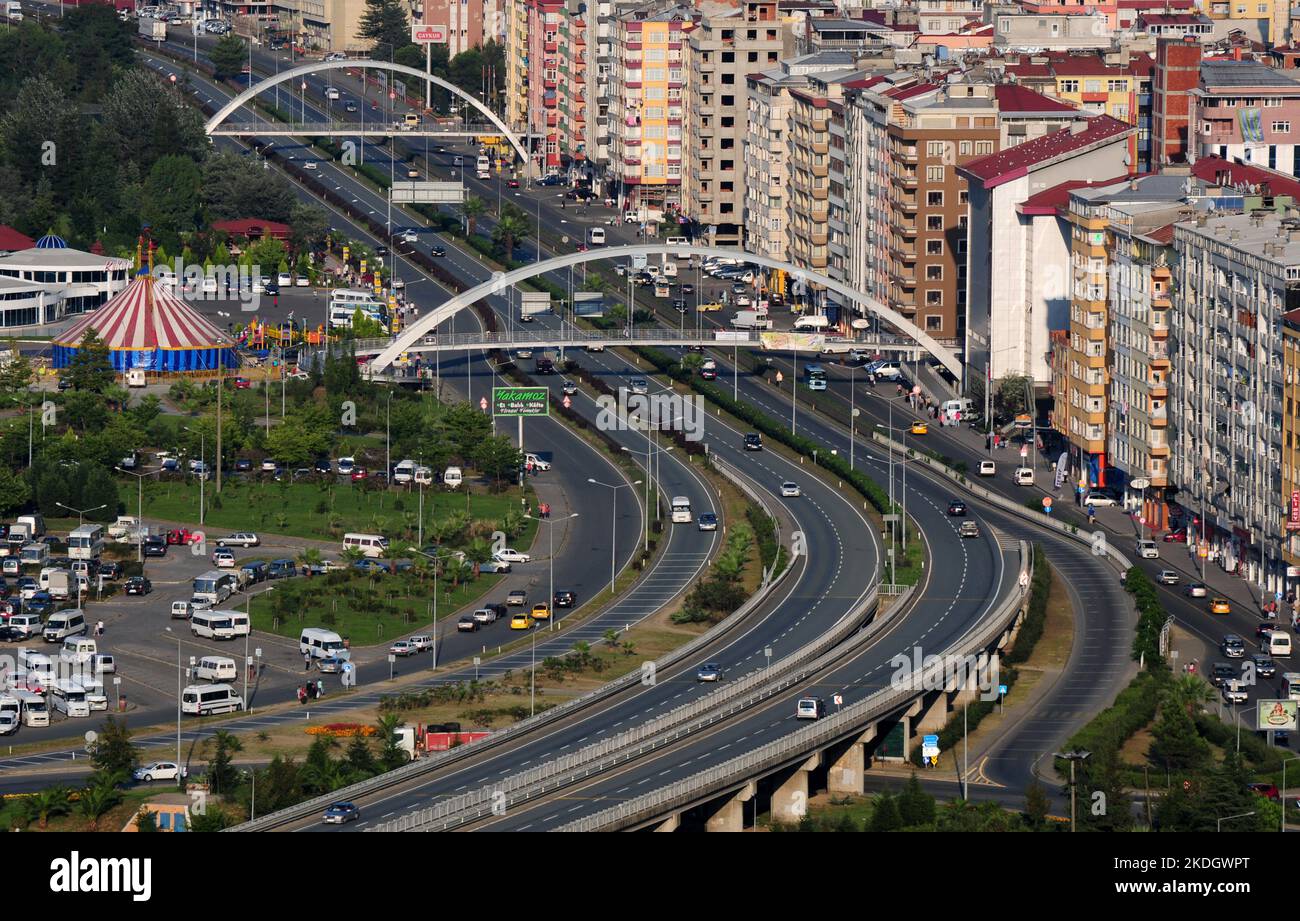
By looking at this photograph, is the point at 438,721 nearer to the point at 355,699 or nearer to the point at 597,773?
the point at 355,699

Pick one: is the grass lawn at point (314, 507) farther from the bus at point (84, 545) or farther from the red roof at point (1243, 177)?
the red roof at point (1243, 177)

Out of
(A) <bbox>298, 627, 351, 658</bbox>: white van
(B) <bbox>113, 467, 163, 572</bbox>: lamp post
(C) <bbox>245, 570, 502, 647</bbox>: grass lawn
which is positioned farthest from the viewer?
(B) <bbox>113, 467, 163, 572</bbox>: lamp post

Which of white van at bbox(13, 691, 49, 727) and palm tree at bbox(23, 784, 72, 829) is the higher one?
palm tree at bbox(23, 784, 72, 829)

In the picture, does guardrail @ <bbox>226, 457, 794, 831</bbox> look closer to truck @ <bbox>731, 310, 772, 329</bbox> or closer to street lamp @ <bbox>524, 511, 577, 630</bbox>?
street lamp @ <bbox>524, 511, 577, 630</bbox>

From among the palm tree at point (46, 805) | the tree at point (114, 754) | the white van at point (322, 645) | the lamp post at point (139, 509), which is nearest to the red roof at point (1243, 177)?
the lamp post at point (139, 509)

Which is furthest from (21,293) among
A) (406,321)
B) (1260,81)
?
(1260,81)

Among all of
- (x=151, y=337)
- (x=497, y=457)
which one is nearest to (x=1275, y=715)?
(x=497, y=457)

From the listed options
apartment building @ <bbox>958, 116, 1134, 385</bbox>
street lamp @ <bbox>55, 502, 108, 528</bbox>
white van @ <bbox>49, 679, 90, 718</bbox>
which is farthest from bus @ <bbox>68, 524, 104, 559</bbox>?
apartment building @ <bbox>958, 116, 1134, 385</bbox>
